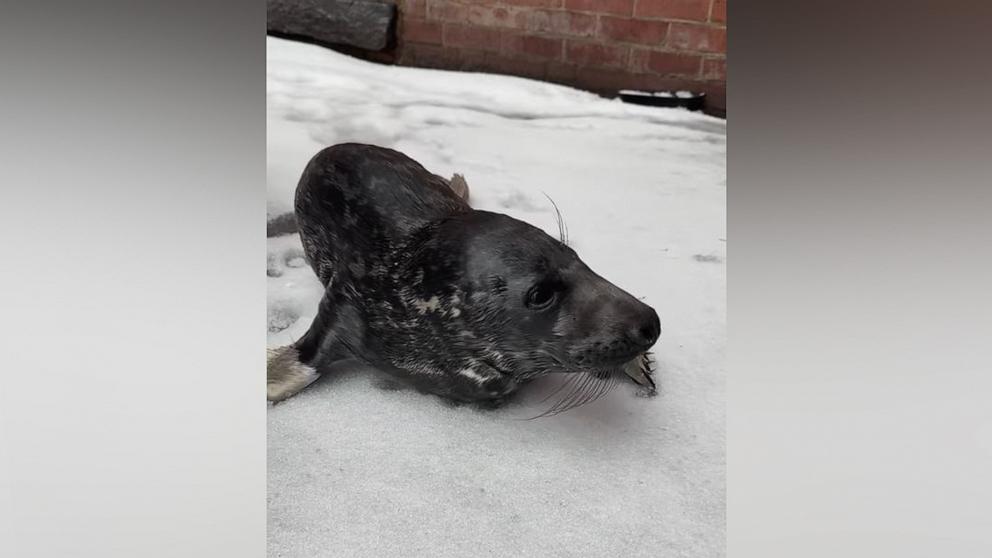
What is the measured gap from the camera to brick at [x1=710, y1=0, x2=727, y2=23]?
4.14ft

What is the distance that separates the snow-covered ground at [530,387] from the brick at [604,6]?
14 cm

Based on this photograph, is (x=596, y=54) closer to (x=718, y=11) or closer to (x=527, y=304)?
(x=718, y=11)

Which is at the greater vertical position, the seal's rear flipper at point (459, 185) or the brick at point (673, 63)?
the brick at point (673, 63)

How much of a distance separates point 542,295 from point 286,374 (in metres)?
0.43

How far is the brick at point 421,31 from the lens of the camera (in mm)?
1268

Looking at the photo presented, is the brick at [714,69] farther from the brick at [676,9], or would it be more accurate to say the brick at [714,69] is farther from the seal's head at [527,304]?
the seal's head at [527,304]

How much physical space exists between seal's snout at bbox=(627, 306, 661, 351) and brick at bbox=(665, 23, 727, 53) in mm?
423

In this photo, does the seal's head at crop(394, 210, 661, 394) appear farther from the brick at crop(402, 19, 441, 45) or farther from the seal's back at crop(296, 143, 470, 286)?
the brick at crop(402, 19, 441, 45)

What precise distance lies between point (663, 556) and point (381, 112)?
0.82 metres

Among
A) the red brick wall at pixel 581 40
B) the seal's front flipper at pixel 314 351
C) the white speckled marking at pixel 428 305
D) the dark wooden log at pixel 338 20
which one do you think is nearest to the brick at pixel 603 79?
the red brick wall at pixel 581 40
